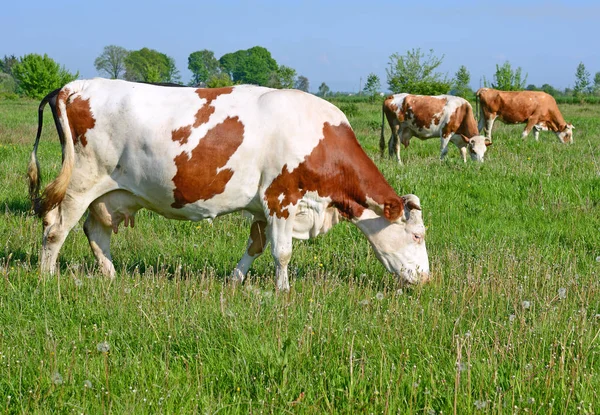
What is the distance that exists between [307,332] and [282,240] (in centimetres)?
183

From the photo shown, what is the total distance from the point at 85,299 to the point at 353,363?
7.68 feet

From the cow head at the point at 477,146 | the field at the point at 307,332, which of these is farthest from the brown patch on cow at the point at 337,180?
the cow head at the point at 477,146

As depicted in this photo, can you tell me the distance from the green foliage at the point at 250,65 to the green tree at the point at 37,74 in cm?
11147

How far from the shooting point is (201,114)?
5910 millimetres

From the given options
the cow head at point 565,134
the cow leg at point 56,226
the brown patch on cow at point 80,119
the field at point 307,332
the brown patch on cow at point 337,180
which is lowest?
the cow head at point 565,134

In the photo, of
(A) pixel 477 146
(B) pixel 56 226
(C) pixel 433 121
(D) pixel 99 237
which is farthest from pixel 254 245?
(C) pixel 433 121

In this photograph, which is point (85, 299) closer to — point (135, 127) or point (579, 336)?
point (135, 127)

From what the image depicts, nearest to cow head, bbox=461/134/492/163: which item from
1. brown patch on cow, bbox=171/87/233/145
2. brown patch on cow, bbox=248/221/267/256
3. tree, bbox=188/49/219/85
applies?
brown patch on cow, bbox=248/221/267/256

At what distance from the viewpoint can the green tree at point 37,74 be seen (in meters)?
67.4

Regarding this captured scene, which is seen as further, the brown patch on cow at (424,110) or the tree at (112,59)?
the tree at (112,59)

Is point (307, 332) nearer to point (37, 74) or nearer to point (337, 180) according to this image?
point (337, 180)

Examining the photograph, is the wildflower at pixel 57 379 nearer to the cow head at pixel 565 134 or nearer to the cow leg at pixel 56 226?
the cow leg at pixel 56 226

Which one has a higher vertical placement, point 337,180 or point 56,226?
point 337,180

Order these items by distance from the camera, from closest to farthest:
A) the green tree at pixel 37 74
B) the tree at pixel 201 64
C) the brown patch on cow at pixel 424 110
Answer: the brown patch on cow at pixel 424 110 < the green tree at pixel 37 74 < the tree at pixel 201 64
